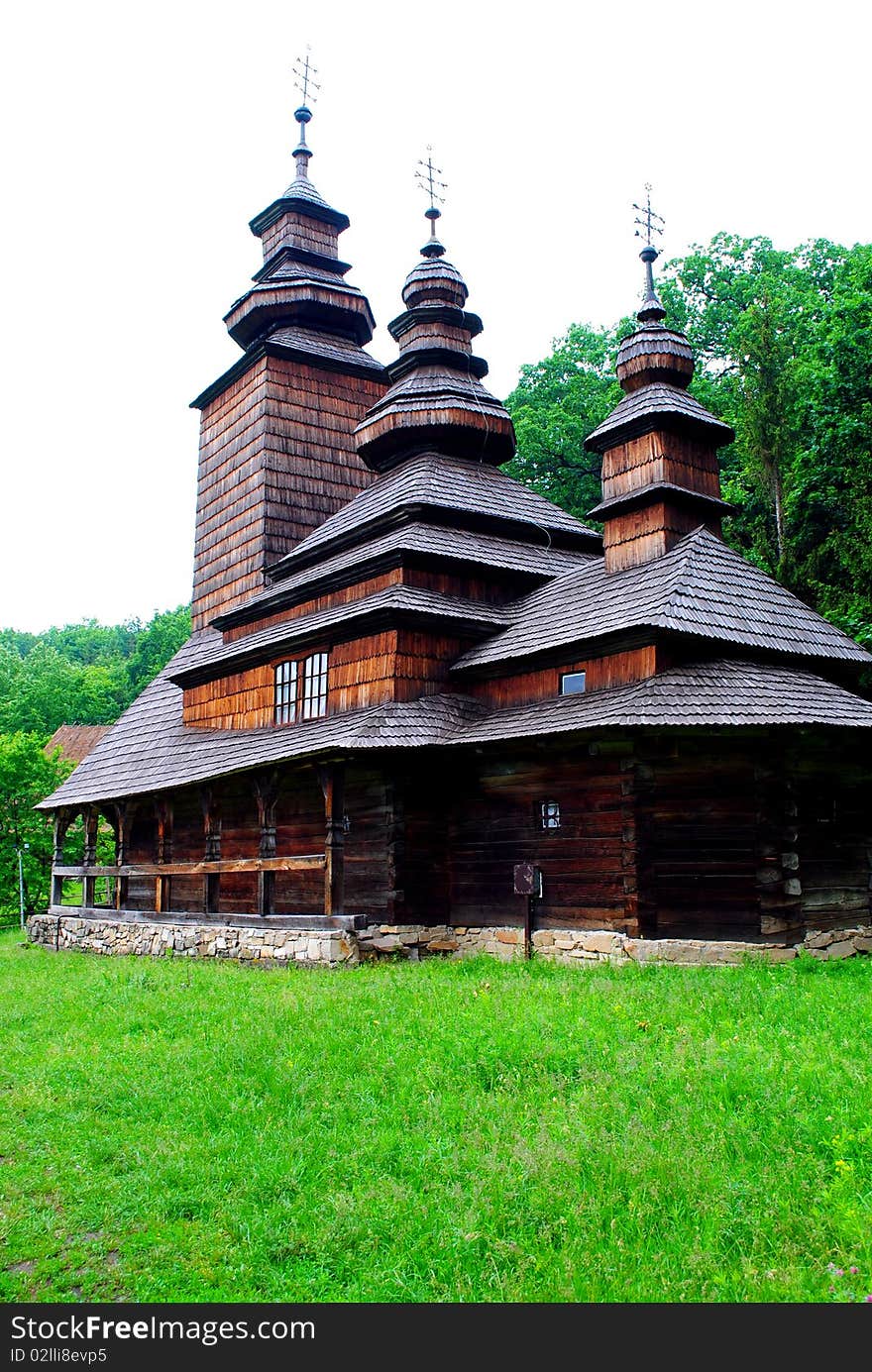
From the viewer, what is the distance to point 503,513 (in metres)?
17.6

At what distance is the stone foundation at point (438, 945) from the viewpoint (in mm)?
11352

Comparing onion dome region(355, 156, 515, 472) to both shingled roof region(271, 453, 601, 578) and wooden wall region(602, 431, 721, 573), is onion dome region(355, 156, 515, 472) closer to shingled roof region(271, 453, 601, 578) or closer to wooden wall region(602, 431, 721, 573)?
shingled roof region(271, 453, 601, 578)

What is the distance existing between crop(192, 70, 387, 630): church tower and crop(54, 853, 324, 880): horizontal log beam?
601cm

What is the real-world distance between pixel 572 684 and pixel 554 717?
3.51 feet

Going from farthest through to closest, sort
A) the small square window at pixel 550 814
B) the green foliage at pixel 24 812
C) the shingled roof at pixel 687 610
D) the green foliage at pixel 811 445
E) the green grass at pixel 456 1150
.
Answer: the green foliage at pixel 24 812
the green foliage at pixel 811 445
the small square window at pixel 550 814
the shingled roof at pixel 687 610
the green grass at pixel 456 1150

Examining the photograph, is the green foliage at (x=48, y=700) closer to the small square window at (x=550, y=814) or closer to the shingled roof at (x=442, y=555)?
the shingled roof at (x=442, y=555)

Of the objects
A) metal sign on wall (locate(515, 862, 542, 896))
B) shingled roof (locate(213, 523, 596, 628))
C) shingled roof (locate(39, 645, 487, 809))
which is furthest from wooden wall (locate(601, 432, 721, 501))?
metal sign on wall (locate(515, 862, 542, 896))

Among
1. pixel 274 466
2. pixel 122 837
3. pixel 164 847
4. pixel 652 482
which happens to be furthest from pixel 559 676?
pixel 274 466

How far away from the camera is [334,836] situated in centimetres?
1324

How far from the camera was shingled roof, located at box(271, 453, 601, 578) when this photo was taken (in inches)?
670

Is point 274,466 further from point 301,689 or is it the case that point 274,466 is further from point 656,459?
point 656,459

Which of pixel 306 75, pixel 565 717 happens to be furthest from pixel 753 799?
pixel 306 75

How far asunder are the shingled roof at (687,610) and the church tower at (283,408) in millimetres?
8080

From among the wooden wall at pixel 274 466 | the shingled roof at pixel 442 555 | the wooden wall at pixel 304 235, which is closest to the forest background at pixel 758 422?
the shingled roof at pixel 442 555
